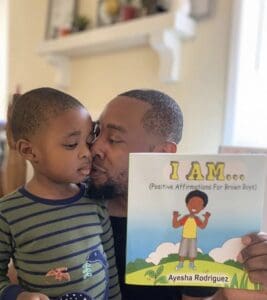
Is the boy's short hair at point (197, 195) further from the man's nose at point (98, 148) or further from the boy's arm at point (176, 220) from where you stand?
the man's nose at point (98, 148)

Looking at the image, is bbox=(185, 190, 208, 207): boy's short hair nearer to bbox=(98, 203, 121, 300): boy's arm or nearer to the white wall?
bbox=(98, 203, 121, 300): boy's arm

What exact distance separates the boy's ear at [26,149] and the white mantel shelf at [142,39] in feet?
3.45

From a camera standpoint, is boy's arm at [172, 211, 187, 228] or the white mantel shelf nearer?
boy's arm at [172, 211, 187, 228]

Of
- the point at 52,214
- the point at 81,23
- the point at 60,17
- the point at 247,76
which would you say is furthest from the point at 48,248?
the point at 60,17

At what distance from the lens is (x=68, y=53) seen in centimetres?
214

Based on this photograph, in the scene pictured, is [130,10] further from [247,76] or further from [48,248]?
[48,248]

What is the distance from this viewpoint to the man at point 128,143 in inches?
31.3

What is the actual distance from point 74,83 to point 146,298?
5.01 feet

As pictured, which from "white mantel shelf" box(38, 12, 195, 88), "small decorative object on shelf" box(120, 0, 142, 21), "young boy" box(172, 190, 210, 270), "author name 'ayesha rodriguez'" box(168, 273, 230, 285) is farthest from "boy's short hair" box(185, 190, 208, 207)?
"small decorative object on shelf" box(120, 0, 142, 21)

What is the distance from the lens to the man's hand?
0.64 metres

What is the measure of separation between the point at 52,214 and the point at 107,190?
0.15m

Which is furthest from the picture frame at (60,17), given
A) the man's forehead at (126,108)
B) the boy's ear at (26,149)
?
the boy's ear at (26,149)

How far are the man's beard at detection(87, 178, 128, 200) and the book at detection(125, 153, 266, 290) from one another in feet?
0.49

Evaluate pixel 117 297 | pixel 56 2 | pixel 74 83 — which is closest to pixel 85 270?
pixel 117 297
